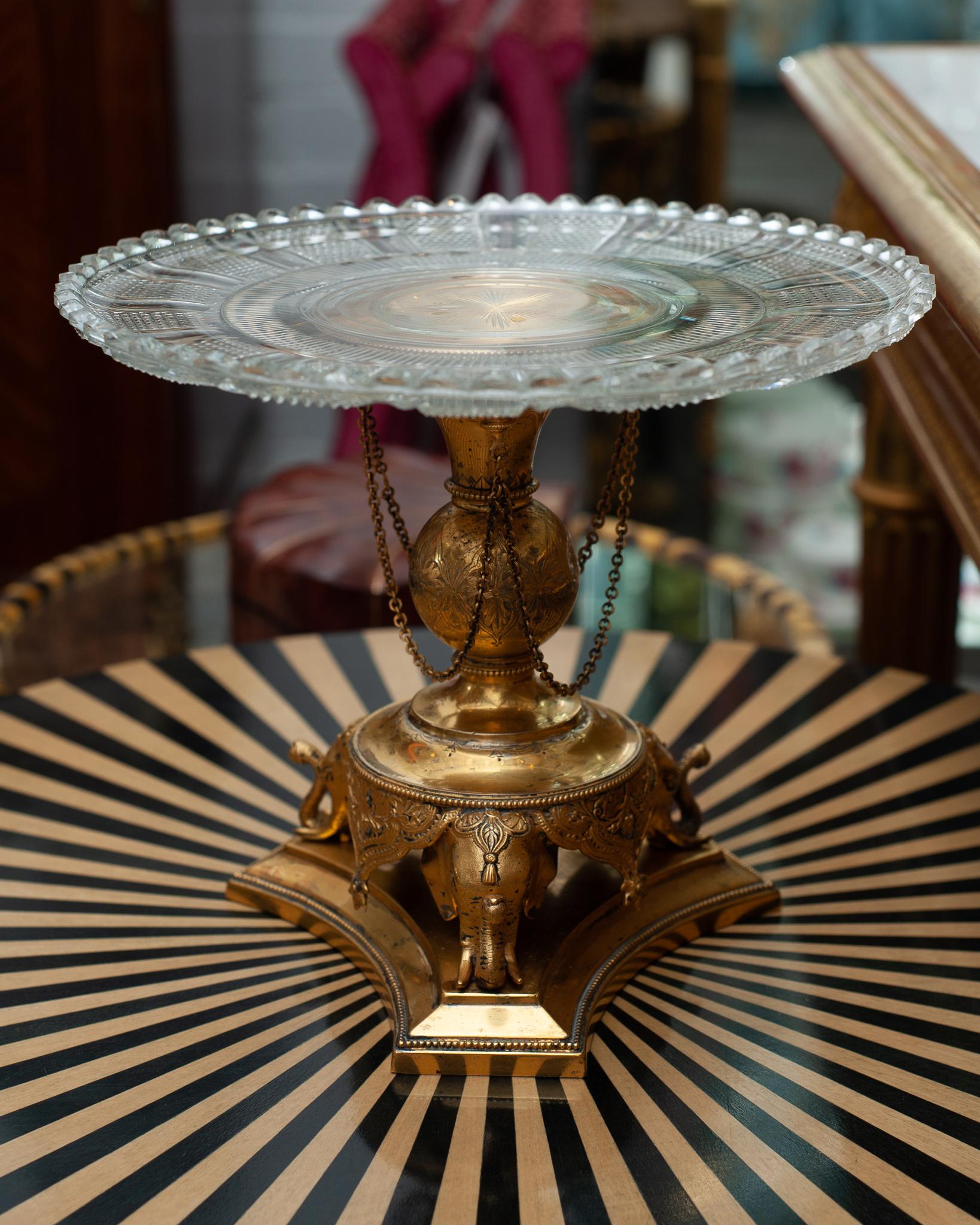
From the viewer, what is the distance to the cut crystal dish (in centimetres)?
52

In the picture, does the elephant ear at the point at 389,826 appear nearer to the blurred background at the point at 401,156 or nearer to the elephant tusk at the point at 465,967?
the elephant tusk at the point at 465,967

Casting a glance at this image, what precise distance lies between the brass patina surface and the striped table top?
0.06ft

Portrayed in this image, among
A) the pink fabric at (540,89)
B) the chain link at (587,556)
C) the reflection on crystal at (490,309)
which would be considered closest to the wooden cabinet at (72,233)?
the pink fabric at (540,89)

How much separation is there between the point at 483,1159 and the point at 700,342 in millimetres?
342

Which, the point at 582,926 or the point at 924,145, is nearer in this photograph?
the point at 582,926

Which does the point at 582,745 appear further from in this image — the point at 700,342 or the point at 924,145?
the point at 924,145

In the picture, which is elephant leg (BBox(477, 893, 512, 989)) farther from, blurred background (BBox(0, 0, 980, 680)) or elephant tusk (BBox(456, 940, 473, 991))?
blurred background (BBox(0, 0, 980, 680))

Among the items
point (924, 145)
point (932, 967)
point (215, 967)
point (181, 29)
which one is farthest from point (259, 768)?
point (181, 29)

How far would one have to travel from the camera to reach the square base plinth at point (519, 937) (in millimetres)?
613

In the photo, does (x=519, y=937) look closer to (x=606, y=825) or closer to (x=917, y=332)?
(x=606, y=825)

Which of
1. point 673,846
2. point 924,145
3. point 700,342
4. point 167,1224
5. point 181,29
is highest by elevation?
point 181,29

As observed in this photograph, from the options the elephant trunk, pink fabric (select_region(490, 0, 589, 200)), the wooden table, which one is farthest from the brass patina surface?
pink fabric (select_region(490, 0, 589, 200))

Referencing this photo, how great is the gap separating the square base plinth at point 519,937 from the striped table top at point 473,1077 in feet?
0.04

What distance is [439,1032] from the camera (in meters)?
0.62
